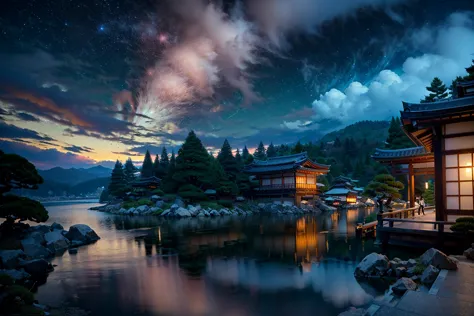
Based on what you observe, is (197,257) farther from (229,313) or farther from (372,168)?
(372,168)

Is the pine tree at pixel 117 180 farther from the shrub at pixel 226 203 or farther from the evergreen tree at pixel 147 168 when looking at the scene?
the shrub at pixel 226 203

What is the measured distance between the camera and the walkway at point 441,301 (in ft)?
19.2

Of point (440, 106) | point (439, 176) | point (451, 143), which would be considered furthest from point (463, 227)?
point (440, 106)

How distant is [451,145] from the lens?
1399 centimetres

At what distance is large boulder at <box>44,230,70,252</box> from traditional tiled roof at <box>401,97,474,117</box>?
21.2 metres

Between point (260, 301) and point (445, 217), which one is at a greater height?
point (445, 217)

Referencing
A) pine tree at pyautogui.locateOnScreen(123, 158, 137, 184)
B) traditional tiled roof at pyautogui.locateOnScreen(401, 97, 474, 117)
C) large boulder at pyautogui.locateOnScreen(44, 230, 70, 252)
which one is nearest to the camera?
traditional tiled roof at pyautogui.locateOnScreen(401, 97, 474, 117)

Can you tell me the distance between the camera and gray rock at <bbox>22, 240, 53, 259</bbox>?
16.0 m

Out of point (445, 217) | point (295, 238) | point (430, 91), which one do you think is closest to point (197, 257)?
point (295, 238)

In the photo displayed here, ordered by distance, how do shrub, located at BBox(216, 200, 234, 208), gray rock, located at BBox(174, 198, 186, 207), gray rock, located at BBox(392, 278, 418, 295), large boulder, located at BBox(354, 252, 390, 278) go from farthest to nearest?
1. shrub, located at BBox(216, 200, 234, 208)
2. gray rock, located at BBox(174, 198, 186, 207)
3. large boulder, located at BBox(354, 252, 390, 278)
4. gray rock, located at BBox(392, 278, 418, 295)

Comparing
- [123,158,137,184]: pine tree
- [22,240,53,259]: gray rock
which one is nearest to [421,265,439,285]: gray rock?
[22,240,53,259]: gray rock

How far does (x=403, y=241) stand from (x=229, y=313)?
11.4 metres

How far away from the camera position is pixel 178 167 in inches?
1828

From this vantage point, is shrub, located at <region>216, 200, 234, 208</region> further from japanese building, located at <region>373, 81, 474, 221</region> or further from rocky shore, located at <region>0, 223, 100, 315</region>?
japanese building, located at <region>373, 81, 474, 221</region>
